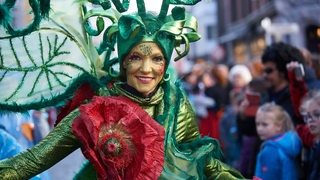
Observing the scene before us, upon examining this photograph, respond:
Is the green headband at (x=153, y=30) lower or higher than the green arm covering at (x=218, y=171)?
higher

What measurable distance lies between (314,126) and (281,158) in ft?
1.55

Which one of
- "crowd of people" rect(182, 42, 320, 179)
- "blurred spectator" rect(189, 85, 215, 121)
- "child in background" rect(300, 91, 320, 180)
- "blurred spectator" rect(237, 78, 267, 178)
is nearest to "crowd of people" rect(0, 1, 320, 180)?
"crowd of people" rect(182, 42, 320, 179)

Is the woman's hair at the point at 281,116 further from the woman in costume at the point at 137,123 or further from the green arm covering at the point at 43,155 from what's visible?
the green arm covering at the point at 43,155

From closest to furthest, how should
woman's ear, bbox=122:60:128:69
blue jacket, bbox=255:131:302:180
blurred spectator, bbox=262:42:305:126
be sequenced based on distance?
woman's ear, bbox=122:60:128:69 < blue jacket, bbox=255:131:302:180 < blurred spectator, bbox=262:42:305:126

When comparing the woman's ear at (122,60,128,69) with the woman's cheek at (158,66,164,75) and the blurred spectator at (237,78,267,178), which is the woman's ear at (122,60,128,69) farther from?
the blurred spectator at (237,78,267,178)

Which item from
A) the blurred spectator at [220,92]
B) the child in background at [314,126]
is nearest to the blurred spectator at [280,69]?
the child in background at [314,126]

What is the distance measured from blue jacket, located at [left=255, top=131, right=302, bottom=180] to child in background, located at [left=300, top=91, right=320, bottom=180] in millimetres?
183

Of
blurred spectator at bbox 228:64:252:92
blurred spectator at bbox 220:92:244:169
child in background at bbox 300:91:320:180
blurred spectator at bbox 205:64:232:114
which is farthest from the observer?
blurred spectator at bbox 205:64:232:114

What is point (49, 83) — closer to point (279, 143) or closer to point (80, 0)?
point (80, 0)

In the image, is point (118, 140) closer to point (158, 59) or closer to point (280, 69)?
point (158, 59)

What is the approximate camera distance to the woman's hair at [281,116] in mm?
5762

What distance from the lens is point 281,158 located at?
18.3 feet

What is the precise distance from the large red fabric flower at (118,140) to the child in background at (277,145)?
2.25m

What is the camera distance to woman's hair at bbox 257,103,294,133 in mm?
5762
